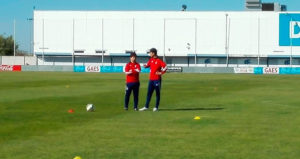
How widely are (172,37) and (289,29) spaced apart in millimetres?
18507

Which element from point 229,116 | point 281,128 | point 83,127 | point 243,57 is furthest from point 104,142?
point 243,57

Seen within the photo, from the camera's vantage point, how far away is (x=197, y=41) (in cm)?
10456

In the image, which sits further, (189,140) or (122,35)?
(122,35)

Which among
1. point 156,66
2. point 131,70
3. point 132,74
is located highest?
point 156,66

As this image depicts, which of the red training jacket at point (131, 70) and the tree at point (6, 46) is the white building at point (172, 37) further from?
the red training jacket at point (131, 70)

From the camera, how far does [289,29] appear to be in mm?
102438

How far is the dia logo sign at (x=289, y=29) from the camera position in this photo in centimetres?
10188

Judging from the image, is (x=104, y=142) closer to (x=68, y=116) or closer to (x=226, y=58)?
(x=68, y=116)

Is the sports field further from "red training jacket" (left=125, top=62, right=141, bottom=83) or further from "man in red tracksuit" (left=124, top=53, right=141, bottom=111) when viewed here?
"red training jacket" (left=125, top=62, right=141, bottom=83)

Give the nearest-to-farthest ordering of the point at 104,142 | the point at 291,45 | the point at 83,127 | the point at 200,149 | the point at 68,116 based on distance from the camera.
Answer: the point at 200,149 → the point at 104,142 → the point at 83,127 → the point at 68,116 → the point at 291,45

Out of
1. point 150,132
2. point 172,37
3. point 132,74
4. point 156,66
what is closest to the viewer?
point 150,132

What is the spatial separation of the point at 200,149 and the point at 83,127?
442 centimetres

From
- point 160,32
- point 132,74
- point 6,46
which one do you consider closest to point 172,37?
point 160,32

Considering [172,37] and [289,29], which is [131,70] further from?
[289,29]
